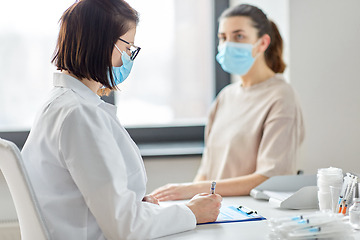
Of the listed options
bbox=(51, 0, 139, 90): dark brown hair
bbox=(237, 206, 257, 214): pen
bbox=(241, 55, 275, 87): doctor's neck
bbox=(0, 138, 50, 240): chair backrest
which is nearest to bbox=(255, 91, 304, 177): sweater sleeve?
bbox=(241, 55, 275, 87): doctor's neck

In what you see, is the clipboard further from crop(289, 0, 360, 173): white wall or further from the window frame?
the window frame

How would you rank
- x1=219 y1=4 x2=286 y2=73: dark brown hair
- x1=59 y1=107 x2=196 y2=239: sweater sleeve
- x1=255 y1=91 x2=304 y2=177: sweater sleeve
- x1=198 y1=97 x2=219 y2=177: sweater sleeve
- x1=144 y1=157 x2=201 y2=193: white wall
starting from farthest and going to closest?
x1=144 y1=157 x2=201 y2=193: white wall
x1=198 y1=97 x2=219 y2=177: sweater sleeve
x1=219 y1=4 x2=286 y2=73: dark brown hair
x1=255 y1=91 x2=304 y2=177: sweater sleeve
x1=59 y1=107 x2=196 y2=239: sweater sleeve

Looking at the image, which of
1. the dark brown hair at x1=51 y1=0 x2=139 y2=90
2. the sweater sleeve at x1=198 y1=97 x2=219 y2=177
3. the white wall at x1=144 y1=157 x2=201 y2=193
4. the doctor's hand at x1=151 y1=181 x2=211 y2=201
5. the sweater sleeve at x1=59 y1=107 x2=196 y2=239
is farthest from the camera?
the white wall at x1=144 y1=157 x2=201 y2=193

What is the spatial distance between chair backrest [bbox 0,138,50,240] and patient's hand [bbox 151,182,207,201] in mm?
586

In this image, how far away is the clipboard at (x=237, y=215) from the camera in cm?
117

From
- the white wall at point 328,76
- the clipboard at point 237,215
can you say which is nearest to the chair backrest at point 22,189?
the clipboard at point 237,215

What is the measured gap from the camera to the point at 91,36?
3.32ft

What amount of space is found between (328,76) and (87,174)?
1.66m

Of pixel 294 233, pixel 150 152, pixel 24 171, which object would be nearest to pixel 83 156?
pixel 24 171

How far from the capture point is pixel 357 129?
208 cm

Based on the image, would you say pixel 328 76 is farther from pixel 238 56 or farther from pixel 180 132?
pixel 180 132

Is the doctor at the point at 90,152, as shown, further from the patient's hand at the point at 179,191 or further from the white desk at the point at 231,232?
the patient's hand at the point at 179,191

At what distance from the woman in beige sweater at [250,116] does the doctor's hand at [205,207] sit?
0.35 m

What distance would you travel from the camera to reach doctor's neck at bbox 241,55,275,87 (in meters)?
1.92
